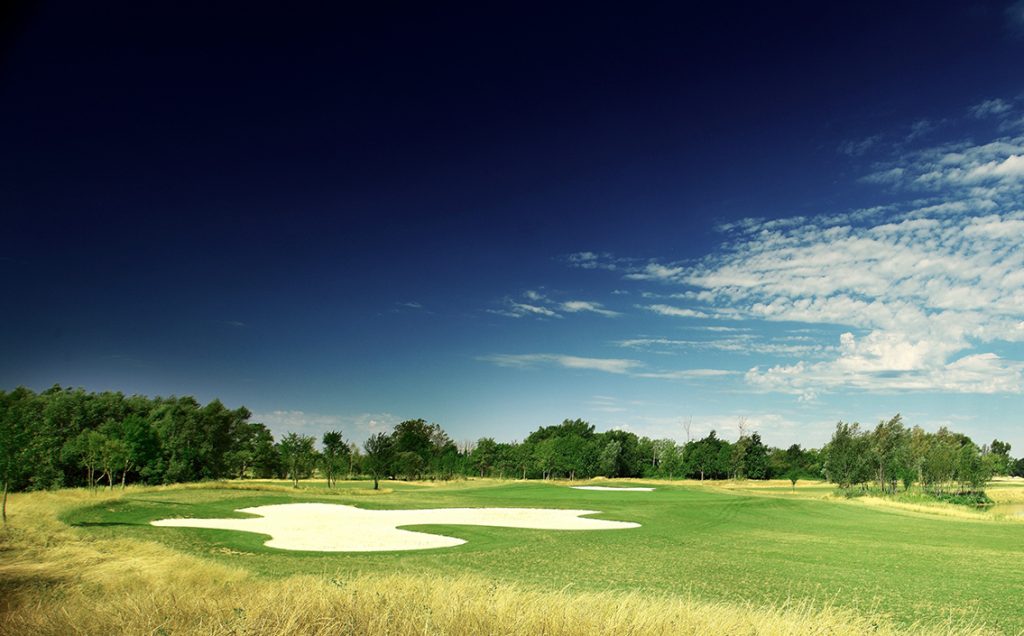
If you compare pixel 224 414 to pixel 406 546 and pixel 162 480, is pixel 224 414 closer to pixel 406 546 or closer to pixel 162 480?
pixel 162 480

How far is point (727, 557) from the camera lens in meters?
20.9

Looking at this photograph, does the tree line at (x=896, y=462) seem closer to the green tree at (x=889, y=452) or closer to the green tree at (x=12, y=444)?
the green tree at (x=889, y=452)

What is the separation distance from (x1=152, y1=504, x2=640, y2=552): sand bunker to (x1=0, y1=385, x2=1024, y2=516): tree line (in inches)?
472

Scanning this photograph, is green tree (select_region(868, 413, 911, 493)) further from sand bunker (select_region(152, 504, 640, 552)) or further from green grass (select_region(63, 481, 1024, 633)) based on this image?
sand bunker (select_region(152, 504, 640, 552))

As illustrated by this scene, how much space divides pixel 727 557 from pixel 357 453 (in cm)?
7946

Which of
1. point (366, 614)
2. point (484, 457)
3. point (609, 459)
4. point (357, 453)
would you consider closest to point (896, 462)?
point (609, 459)

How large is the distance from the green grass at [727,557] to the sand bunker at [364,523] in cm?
175

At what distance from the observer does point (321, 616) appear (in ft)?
21.4

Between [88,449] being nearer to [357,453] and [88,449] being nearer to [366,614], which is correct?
[357,453]

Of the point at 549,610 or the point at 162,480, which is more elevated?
the point at 549,610

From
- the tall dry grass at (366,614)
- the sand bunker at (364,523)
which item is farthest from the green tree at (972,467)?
the tall dry grass at (366,614)

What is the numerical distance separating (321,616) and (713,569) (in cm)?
1514

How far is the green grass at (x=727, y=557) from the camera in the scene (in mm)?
14492

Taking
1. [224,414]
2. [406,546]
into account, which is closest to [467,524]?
[406,546]
